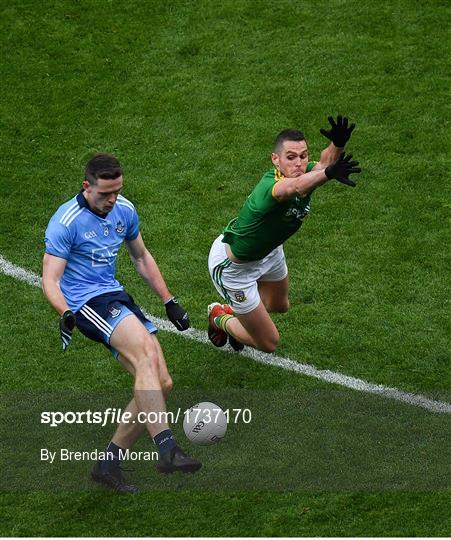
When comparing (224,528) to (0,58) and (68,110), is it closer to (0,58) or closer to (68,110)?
(68,110)

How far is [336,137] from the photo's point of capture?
9766mm

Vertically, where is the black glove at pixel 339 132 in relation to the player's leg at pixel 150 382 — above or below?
above

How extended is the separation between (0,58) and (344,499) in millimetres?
9233

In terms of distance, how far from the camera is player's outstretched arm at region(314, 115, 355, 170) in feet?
31.7

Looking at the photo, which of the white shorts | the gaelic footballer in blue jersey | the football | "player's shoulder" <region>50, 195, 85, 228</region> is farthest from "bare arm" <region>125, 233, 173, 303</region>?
the football

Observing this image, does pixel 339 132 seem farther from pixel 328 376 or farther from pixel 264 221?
pixel 328 376

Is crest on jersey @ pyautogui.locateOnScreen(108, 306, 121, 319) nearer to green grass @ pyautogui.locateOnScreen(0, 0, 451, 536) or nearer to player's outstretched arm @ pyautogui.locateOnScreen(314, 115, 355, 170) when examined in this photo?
green grass @ pyautogui.locateOnScreen(0, 0, 451, 536)

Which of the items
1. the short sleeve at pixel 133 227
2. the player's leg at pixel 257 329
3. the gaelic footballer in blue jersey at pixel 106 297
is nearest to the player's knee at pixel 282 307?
the player's leg at pixel 257 329

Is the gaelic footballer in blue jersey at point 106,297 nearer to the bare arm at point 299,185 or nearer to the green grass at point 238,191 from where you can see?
the green grass at point 238,191

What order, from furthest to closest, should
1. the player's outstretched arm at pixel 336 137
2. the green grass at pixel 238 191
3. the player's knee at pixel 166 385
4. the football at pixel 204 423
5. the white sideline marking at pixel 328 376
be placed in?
the white sideline marking at pixel 328 376 < the player's outstretched arm at pixel 336 137 < the football at pixel 204 423 < the player's knee at pixel 166 385 < the green grass at pixel 238 191

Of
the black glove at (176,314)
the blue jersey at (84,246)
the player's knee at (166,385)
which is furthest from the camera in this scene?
the black glove at (176,314)

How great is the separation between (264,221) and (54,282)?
77.6 inches

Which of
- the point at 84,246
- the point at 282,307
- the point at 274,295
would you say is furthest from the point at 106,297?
the point at 282,307

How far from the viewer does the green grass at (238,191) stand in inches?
356
